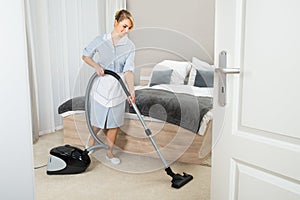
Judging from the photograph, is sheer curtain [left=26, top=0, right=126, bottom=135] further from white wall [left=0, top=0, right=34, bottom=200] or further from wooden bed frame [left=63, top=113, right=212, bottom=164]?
white wall [left=0, top=0, right=34, bottom=200]

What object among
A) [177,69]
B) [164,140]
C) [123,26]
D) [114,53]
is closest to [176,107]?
[164,140]

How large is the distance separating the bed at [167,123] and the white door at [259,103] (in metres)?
1.48

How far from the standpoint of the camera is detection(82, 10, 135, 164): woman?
296 cm

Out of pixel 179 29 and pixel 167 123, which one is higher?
pixel 179 29

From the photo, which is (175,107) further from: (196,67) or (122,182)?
(196,67)

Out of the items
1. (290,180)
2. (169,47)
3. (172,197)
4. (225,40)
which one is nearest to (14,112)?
(225,40)

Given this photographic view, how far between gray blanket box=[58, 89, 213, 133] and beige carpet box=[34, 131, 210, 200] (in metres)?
0.47

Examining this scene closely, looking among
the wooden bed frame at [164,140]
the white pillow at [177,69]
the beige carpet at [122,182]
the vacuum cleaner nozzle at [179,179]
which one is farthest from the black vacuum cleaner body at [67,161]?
the white pillow at [177,69]

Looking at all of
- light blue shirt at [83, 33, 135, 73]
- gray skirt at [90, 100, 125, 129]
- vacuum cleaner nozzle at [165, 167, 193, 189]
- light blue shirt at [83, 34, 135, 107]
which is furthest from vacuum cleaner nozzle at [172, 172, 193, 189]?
light blue shirt at [83, 33, 135, 73]

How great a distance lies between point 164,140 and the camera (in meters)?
3.04

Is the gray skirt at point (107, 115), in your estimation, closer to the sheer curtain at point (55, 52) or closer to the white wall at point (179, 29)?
the sheer curtain at point (55, 52)

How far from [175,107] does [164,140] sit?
0.36 metres

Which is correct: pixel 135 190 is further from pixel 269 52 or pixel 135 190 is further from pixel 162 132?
pixel 269 52

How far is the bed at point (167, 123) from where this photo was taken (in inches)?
114
